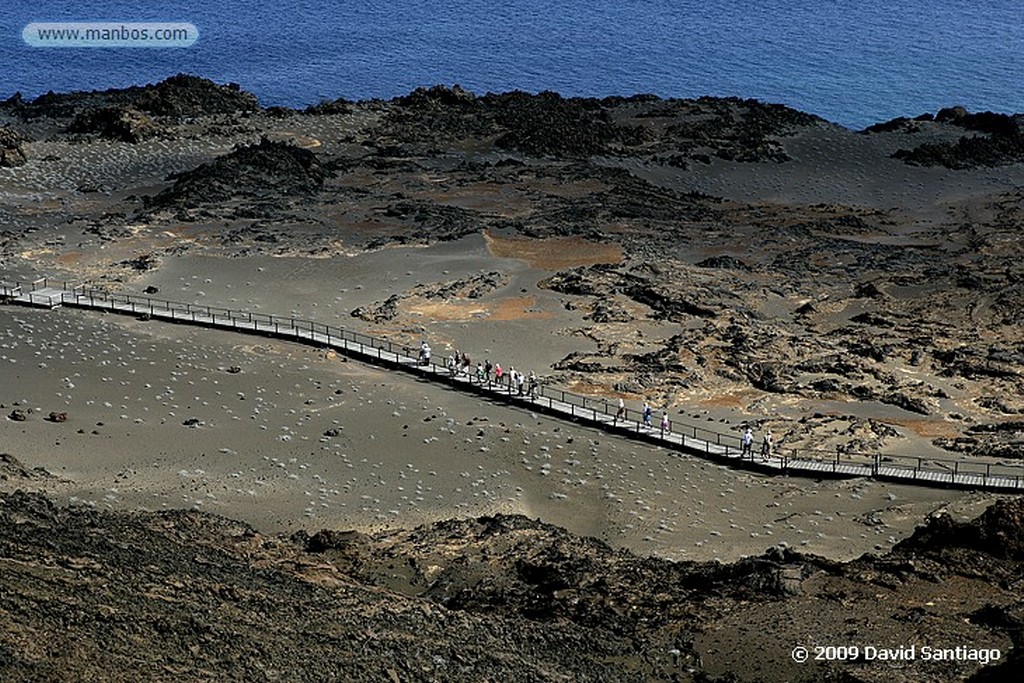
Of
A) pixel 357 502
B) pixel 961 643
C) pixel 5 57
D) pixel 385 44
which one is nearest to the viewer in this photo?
pixel 961 643

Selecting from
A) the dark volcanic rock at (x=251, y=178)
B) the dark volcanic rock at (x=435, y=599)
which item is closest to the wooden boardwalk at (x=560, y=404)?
the dark volcanic rock at (x=435, y=599)

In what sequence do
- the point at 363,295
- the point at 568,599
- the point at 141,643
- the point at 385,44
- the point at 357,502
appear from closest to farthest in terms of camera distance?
the point at 141,643 → the point at 568,599 → the point at 357,502 → the point at 363,295 → the point at 385,44

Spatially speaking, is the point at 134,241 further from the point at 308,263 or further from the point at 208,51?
the point at 208,51

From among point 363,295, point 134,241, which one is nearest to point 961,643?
point 363,295

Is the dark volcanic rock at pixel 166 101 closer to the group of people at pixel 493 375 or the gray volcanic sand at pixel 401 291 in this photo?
the gray volcanic sand at pixel 401 291

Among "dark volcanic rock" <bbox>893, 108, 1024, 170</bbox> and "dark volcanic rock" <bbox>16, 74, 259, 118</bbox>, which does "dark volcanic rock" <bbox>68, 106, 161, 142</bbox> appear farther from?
"dark volcanic rock" <bbox>893, 108, 1024, 170</bbox>

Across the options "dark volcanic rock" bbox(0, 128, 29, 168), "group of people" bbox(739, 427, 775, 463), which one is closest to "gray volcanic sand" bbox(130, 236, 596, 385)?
"group of people" bbox(739, 427, 775, 463)
